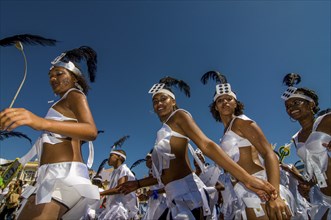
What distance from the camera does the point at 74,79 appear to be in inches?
121

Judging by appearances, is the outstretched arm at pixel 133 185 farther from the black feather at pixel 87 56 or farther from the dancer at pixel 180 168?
the black feather at pixel 87 56

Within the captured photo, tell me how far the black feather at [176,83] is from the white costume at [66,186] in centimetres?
260

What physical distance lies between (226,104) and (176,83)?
1.41 metres

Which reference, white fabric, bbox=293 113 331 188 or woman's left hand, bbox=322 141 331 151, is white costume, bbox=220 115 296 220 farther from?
woman's left hand, bbox=322 141 331 151

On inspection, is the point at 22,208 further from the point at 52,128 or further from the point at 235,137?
the point at 235,137

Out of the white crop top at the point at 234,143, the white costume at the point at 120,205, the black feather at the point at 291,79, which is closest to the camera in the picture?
the white crop top at the point at 234,143

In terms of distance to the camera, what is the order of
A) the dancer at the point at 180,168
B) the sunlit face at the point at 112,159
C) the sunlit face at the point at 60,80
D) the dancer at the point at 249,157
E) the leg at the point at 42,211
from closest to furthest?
the leg at the point at 42,211 < the dancer at the point at 249,157 < the sunlit face at the point at 60,80 < the dancer at the point at 180,168 < the sunlit face at the point at 112,159

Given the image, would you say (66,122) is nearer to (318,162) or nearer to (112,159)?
(318,162)

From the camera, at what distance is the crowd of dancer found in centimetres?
208

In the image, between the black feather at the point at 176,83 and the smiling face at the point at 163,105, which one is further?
the black feather at the point at 176,83

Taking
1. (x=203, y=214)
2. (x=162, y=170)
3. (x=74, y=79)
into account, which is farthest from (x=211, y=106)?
(x=74, y=79)

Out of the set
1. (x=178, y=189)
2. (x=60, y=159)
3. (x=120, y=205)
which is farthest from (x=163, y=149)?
(x=120, y=205)

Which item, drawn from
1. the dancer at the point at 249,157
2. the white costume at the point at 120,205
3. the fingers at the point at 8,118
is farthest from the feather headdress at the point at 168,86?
the white costume at the point at 120,205

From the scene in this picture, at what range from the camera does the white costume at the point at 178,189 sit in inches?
122
